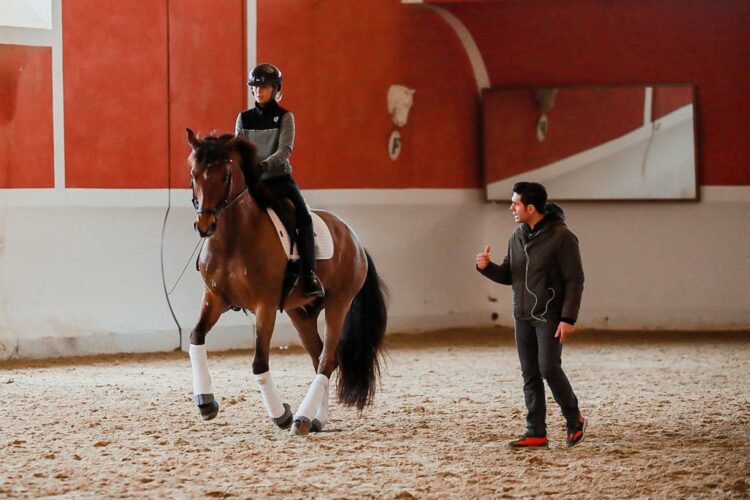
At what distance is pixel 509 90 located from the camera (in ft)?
37.7

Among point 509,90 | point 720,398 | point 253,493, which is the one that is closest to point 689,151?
point 509,90

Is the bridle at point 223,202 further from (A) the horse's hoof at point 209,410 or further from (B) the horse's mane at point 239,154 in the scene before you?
(A) the horse's hoof at point 209,410

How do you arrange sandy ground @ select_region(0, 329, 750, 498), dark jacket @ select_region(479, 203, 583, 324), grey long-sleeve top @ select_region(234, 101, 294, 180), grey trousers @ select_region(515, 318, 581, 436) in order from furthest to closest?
grey long-sleeve top @ select_region(234, 101, 294, 180)
grey trousers @ select_region(515, 318, 581, 436)
dark jacket @ select_region(479, 203, 583, 324)
sandy ground @ select_region(0, 329, 750, 498)

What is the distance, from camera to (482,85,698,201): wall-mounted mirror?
11.3 m

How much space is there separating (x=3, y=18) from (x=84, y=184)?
151 cm

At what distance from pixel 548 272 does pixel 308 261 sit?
4.62 ft

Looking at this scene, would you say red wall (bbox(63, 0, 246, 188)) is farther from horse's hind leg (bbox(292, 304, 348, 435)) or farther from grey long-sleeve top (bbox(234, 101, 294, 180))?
horse's hind leg (bbox(292, 304, 348, 435))

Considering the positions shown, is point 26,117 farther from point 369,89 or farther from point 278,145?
point 278,145

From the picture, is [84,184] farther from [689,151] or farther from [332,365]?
[689,151]

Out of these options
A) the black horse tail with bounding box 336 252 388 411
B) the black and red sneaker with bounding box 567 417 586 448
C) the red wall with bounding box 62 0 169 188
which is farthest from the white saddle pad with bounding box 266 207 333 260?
the red wall with bounding box 62 0 169 188

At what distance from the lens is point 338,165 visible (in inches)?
418

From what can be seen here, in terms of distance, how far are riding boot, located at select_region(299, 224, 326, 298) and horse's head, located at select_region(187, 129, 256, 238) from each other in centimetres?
53

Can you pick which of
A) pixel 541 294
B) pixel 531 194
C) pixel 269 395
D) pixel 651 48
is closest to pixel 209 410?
pixel 269 395

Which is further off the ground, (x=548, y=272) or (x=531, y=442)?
(x=548, y=272)
